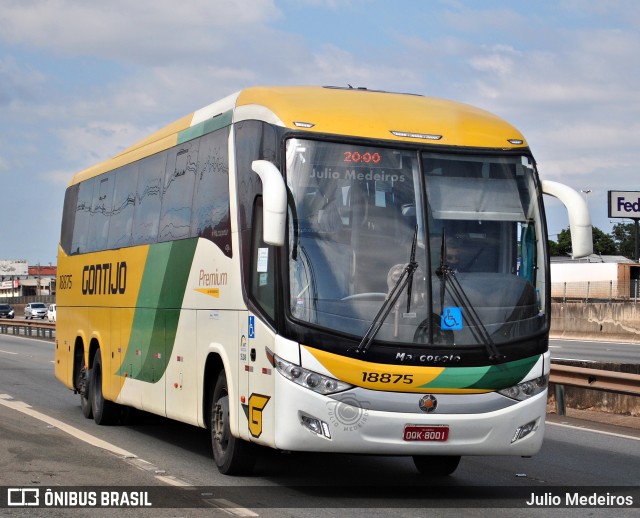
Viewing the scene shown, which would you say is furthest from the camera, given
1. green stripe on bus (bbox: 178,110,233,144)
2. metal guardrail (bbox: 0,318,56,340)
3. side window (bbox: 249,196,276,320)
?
metal guardrail (bbox: 0,318,56,340)

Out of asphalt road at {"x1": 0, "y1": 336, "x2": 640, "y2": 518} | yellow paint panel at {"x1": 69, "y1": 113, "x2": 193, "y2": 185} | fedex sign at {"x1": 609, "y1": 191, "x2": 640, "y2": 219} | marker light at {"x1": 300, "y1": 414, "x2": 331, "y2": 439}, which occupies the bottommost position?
asphalt road at {"x1": 0, "y1": 336, "x2": 640, "y2": 518}

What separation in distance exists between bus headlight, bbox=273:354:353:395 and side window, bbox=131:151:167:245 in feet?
15.6

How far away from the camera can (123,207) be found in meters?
15.8

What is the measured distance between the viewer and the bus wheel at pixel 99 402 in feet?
53.2

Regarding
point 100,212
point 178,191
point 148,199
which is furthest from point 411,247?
point 100,212

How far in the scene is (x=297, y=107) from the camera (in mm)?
10523

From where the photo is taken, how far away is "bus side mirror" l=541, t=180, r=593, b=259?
10.4 metres

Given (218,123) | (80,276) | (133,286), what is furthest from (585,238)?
(80,276)

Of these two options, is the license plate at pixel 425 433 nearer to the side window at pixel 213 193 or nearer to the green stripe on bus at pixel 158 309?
the side window at pixel 213 193

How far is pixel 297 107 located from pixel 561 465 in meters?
4.76

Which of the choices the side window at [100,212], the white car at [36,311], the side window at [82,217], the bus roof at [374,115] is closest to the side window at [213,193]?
the bus roof at [374,115]

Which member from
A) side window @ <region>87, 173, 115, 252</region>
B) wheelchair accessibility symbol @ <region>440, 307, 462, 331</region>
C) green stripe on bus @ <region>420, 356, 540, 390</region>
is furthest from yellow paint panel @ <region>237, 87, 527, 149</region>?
side window @ <region>87, 173, 115, 252</region>

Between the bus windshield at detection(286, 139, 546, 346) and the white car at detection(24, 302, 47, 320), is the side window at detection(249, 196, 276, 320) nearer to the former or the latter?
the bus windshield at detection(286, 139, 546, 346)

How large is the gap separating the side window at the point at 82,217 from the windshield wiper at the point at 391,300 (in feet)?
29.4
